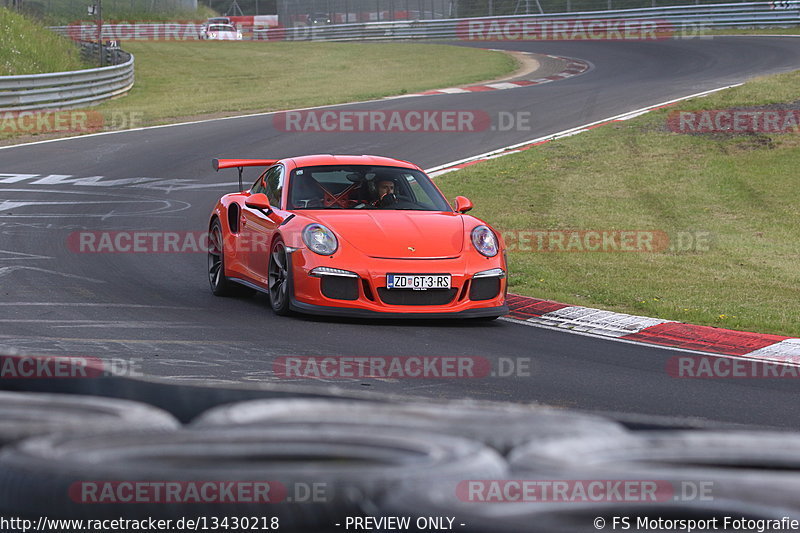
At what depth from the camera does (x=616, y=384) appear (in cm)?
666

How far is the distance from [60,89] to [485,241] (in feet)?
62.5

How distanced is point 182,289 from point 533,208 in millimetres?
6353

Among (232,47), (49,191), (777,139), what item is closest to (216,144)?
(49,191)

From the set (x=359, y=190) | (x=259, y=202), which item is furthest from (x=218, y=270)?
(x=359, y=190)

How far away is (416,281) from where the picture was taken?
28.1 ft

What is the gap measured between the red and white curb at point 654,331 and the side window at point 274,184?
228 cm

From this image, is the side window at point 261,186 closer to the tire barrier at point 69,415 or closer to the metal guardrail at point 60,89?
the tire barrier at point 69,415

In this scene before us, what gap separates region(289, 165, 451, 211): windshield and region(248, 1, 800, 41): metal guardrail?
116 ft

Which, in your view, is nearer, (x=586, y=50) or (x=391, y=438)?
(x=391, y=438)

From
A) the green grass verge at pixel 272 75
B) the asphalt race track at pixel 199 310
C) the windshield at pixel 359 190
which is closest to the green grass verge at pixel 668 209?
the windshield at pixel 359 190

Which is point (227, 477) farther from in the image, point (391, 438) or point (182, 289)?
point (182, 289)

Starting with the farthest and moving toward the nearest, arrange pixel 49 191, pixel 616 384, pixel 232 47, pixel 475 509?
pixel 232 47
pixel 49 191
pixel 616 384
pixel 475 509

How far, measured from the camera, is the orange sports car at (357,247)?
8578 millimetres

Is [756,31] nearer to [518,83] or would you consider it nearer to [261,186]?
[518,83]
